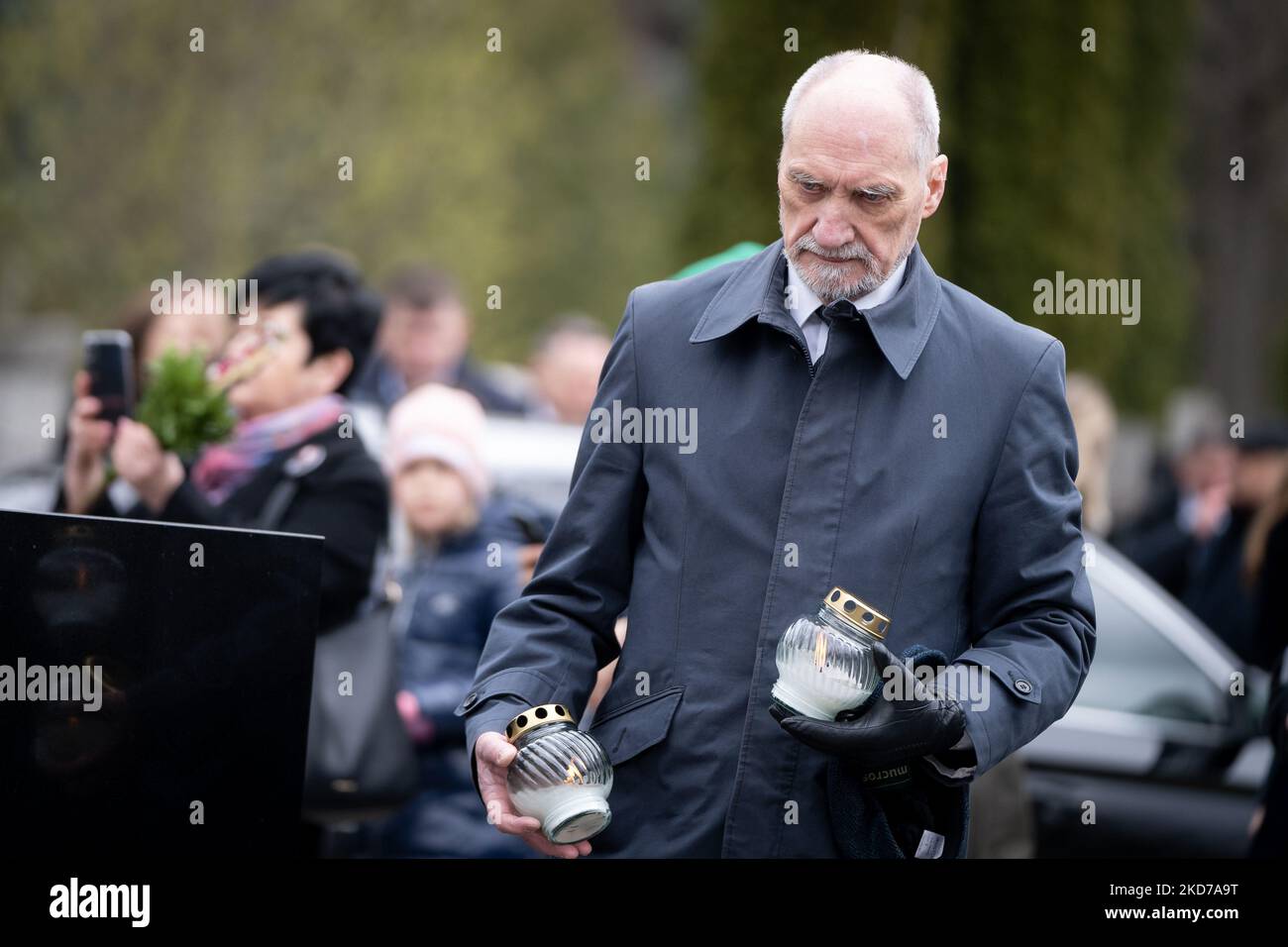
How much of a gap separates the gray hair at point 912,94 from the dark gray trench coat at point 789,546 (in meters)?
0.21

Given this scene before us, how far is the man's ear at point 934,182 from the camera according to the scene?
2.69m

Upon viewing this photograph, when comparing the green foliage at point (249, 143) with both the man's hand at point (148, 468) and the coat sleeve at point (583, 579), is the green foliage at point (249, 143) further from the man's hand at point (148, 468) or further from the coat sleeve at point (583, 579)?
the coat sleeve at point (583, 579)

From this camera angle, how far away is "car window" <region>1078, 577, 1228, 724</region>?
18.7ft

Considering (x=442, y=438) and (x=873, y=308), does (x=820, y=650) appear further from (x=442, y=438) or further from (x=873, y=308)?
(x=442, y=438)

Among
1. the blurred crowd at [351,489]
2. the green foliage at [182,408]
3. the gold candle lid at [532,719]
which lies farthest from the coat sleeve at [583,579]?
the green foliage at [182,408]

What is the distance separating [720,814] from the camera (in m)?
2.63

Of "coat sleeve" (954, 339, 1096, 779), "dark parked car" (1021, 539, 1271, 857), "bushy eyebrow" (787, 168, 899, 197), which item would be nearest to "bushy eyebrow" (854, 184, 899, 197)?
"bushy eyebrow" (787, 168, 899, 197)

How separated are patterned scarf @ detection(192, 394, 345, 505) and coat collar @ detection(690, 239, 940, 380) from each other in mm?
1816

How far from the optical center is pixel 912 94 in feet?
8.63

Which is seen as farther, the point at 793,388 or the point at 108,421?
the point at 108,421

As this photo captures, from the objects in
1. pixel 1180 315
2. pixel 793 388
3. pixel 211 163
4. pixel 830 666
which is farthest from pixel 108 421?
pixel 1180 315

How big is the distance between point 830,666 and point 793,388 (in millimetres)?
481

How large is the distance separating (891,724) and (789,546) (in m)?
0.32
